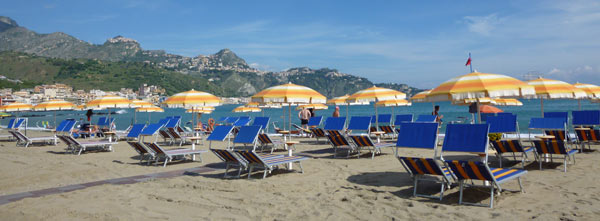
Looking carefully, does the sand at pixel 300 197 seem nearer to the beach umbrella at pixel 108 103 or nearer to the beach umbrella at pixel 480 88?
the beach umbrella at pixel 480 88

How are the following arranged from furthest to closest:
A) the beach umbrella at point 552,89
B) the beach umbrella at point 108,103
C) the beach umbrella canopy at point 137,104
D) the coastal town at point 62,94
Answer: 1. the coastal town at point 62,94
2. the beach umbrella canopy at point 137,104
3. the beach umbrella at point 108,103
4. the beach umbrella at point 552,89

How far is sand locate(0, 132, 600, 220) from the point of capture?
4438 mm

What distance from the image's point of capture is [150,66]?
164 meters

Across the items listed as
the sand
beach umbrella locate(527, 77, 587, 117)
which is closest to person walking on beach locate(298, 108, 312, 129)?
the sand

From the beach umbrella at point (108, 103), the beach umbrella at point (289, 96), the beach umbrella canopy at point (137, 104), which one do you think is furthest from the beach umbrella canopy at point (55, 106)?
the beach umbrella at point (289, 96)

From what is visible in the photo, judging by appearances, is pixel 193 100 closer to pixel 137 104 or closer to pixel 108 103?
pixel 108 103

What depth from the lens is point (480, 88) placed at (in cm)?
598

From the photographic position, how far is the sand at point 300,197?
175 inches

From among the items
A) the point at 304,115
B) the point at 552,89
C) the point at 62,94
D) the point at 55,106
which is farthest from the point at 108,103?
the point at 62,94

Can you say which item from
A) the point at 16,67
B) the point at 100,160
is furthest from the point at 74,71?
the point at 100,160

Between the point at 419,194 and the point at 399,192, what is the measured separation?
0.97ft

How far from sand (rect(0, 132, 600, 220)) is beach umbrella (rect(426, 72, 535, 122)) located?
1310mm

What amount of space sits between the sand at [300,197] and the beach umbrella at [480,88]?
1.31 metres

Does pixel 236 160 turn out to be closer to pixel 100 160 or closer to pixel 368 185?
pixel 368 185
